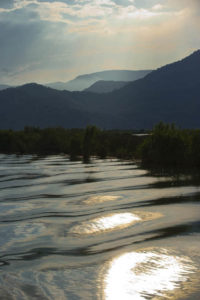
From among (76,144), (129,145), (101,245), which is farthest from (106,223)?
(76,144)

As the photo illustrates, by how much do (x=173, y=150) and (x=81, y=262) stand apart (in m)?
45.1

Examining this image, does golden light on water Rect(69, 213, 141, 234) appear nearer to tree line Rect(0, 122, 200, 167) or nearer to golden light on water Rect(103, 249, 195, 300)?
golden light on water Rect(103, 249, 195, 300)

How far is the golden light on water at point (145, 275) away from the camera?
41.1 feet

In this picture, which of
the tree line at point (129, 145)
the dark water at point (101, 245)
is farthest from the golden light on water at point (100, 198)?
the tree line at point (129, 145)

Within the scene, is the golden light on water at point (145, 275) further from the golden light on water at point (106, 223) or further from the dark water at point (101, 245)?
the golden light on water at point (106, 223)

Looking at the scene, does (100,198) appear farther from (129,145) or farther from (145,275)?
(129,145)

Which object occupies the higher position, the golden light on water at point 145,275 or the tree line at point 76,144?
the tree line at point 76,144

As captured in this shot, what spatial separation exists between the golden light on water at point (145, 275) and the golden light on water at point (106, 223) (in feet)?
→ 15.4

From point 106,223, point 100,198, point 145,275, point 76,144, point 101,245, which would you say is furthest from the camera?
point 76,144

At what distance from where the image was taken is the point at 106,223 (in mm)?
22047

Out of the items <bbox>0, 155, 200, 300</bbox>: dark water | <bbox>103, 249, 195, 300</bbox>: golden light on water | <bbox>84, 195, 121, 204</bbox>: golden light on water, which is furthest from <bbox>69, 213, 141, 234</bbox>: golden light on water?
<bbox>84, 195, 121, 204</bbox>: golden light on water

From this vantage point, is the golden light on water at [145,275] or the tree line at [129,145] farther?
the tree line at [129,145]

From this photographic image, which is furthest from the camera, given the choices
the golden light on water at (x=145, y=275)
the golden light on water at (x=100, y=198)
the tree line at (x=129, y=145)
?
the tree line at (x=129, y=145)

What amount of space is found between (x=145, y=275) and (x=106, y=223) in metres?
8.15
